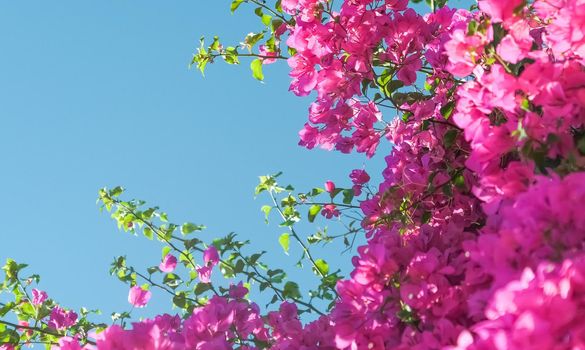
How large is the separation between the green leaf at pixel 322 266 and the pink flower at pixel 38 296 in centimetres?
184

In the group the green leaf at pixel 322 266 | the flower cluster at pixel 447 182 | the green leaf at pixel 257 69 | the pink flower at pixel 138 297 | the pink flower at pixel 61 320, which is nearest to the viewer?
the flower cluster at pixel 447 182

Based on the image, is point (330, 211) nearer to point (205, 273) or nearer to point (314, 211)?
point (314, 211)

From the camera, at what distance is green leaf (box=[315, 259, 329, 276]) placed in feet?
13.1

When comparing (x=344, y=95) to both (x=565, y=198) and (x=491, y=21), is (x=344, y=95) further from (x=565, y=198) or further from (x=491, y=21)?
(x=565, y=198)

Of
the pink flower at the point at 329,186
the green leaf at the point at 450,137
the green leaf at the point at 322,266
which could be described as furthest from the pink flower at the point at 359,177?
the green leaf at the point at 450,137

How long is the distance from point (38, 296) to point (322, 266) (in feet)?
6.28

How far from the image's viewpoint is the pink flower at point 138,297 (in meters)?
3.57

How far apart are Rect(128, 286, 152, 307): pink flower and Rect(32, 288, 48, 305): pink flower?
1.37 m

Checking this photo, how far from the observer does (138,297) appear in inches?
142

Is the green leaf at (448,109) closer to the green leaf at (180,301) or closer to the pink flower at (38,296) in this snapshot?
the green leaf at (180,301)

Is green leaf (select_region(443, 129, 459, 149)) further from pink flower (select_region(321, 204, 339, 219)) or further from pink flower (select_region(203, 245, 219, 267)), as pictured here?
pink flower (select_region(203, 245, 219, 267))

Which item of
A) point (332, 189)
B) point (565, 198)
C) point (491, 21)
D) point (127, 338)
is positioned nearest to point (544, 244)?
point (565, 198)

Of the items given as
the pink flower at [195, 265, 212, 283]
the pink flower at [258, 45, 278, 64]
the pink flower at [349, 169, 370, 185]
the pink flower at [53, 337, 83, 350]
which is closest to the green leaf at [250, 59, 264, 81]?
the pink flower at [258, 45, 278, 64]

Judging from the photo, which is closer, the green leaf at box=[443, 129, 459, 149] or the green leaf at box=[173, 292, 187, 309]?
the green leaf at box=[443, 129, 459, 149]
